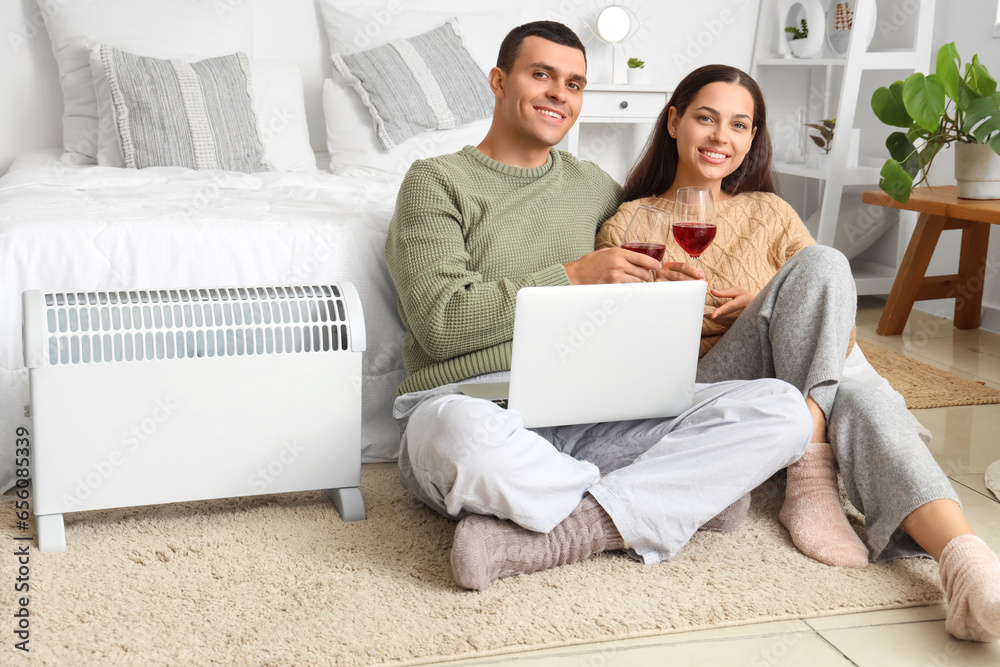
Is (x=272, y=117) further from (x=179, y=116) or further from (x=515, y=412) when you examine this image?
(x=515, y=412)

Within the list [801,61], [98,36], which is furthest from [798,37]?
[98,36]

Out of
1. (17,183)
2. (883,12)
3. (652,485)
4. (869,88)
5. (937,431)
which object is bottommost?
(937,431)

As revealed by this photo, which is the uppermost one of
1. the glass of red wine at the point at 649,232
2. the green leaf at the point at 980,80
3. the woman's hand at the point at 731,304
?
the green leaf at the point at 980,80

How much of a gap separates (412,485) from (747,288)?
27.5 inches

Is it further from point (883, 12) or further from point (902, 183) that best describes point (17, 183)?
point (883, 12)

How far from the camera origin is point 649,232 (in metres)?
1.29

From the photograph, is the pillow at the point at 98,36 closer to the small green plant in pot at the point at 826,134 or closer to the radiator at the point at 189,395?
the radiator at the point at 189,395

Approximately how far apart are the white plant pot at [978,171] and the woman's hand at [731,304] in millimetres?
1355

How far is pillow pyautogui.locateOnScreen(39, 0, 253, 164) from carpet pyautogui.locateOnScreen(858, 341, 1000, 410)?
2.16 meters

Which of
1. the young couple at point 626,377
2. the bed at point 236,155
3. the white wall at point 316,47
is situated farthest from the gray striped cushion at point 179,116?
the young couple at point 626,377

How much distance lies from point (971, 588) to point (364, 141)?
2.03 meters

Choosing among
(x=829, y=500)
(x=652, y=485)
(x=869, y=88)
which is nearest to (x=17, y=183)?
→ (x=652, y=485)

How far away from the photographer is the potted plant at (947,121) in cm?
252

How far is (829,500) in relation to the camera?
1443 mm
